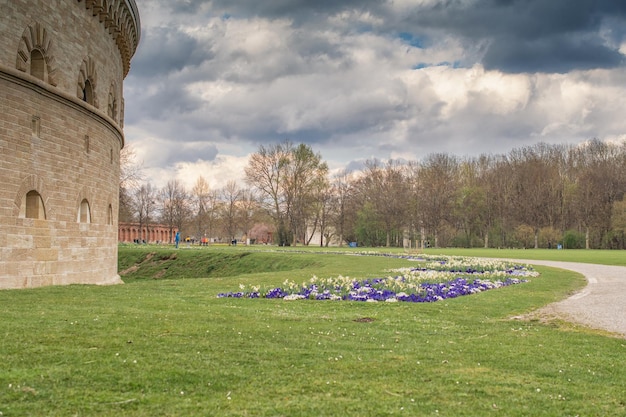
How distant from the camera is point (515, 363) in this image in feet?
22.5

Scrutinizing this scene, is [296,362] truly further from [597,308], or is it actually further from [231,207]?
[231,207]

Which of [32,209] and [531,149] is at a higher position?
[531,149]

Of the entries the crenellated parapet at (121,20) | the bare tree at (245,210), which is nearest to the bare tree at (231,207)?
the bare tree at (245,210)

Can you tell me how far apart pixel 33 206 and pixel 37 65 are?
4.41m

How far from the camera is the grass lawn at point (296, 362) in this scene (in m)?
5.11

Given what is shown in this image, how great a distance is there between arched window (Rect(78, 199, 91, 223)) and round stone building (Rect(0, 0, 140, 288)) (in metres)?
0.04

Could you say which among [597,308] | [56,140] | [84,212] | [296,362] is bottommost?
[597,308]

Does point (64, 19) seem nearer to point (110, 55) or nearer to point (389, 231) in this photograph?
point (110, 55)

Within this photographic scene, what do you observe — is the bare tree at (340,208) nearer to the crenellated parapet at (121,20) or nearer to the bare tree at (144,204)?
the bare tree at (144,204)

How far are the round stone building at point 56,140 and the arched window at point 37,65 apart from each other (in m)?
0.03

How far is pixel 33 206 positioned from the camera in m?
16.6

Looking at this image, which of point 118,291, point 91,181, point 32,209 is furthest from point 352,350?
point 91,181

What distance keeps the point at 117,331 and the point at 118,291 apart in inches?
285

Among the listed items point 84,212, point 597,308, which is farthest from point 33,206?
point 597,308
